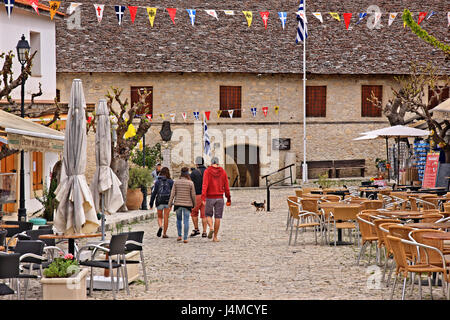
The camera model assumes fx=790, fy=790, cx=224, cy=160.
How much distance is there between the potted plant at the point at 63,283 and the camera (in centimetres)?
833

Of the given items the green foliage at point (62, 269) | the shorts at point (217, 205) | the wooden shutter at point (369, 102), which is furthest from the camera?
the wooden shutter at point (369, 102)

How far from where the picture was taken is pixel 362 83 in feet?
120

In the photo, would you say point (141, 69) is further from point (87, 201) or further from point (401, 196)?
point (87, 201)

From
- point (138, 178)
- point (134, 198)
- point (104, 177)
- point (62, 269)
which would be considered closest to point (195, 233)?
point (104, 177)

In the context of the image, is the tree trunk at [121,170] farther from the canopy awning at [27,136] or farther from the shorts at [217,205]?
the canopy awning at [27,136]

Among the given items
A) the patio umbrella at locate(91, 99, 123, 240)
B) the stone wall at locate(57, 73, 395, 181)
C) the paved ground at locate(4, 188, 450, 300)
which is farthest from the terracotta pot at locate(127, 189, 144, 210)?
the stone wall at locate(57, 73, 395, 181)

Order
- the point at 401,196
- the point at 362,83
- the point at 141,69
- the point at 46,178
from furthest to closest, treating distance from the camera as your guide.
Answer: the point at 362,83 → the point at 141,69 → the point at 46,178 → the point at 401,196

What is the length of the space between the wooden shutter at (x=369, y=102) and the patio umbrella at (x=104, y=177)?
2633cm

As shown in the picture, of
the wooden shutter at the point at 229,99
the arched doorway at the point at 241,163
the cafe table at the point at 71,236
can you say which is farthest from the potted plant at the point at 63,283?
the arched doorway at the point at 241,163

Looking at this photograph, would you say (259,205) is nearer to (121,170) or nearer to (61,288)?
(121,170)

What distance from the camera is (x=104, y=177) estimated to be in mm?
11812

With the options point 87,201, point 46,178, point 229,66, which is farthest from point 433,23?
point 87,201

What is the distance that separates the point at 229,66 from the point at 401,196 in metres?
20.1

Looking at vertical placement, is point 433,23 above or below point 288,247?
above
